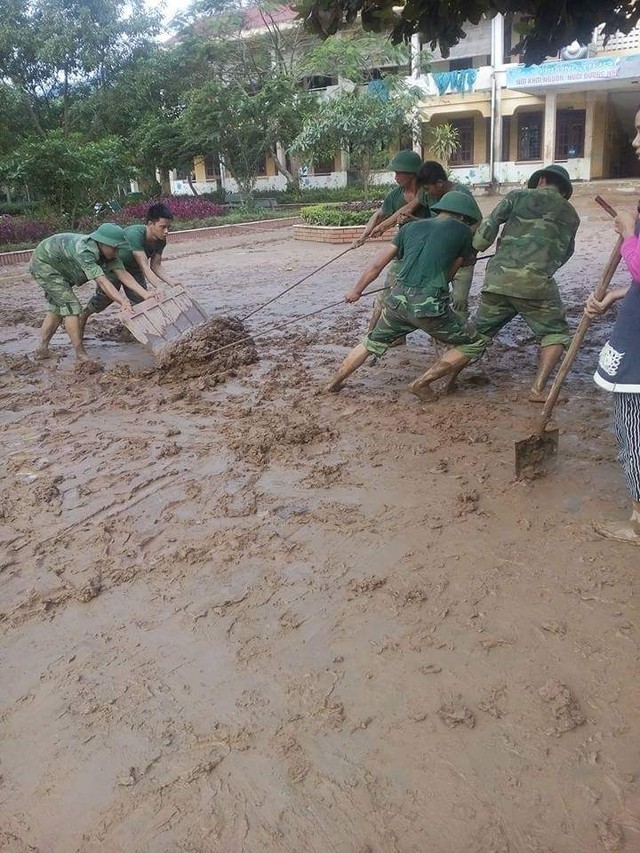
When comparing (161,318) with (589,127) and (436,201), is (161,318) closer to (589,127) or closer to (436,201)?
(436,201)

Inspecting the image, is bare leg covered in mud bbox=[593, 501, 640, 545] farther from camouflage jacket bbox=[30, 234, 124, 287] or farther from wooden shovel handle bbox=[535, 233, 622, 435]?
camouflage jacket bbox=[30, 234, 124, 287]

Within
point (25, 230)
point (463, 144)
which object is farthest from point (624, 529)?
point (463, 144)

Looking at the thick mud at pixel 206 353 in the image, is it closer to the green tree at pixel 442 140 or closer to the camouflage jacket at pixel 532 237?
the camouflage jacket at pixel 532 237

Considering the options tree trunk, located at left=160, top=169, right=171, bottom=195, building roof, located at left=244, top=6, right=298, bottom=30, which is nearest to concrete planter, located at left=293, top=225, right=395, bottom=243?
building roof, located at left=244, top=6, right=298, bottom=30

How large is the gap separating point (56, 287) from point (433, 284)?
3.64 metres

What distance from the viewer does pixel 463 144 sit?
27156 mm

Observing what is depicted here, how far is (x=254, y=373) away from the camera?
591 cm

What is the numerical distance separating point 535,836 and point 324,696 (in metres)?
0.75

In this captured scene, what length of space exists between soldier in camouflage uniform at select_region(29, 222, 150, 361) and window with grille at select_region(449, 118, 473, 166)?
2337 cm

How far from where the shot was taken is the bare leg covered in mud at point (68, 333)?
6562 mm

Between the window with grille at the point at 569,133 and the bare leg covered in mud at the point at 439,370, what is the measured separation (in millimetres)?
23352

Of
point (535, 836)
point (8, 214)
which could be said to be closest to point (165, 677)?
point (535, 836)

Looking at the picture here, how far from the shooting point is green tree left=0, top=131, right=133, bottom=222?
606 inches

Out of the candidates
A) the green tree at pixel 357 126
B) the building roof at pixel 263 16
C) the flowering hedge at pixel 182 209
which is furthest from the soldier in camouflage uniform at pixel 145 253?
the building roof at pixel 263 16
